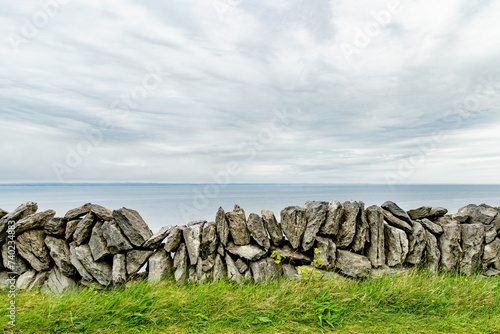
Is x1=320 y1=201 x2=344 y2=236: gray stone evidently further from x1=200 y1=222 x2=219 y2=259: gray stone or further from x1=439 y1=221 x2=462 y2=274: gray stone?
x1=439 y1=221 x2=462 y2=274: gray stone

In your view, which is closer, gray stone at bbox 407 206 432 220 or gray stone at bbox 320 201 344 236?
gray stone at bbox 320 201 344 236

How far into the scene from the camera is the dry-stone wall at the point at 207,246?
5707mm

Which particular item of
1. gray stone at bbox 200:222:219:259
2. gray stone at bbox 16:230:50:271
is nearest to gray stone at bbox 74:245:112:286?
gray stone at bbox 16:230:50:271

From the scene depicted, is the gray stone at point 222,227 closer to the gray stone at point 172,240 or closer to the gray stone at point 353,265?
the gray stone at point 172,240

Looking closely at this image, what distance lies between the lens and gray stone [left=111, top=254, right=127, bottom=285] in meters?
5.55

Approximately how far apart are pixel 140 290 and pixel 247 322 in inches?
69.1

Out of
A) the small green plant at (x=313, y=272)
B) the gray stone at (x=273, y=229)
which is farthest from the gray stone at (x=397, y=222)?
the gray stone at (x=273, y=229)

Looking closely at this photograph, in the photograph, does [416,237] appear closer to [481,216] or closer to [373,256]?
[373,256]

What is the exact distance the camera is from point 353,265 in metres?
5.82

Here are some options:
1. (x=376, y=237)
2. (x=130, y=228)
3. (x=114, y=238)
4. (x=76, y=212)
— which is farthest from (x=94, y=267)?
(x=376, y=237)

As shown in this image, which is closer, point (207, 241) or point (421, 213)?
point (207, 241)

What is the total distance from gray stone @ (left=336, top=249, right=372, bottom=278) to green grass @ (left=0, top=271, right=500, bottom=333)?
36 cm

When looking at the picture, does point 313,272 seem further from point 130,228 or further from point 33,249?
point 33,249

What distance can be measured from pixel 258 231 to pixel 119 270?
264 cm
